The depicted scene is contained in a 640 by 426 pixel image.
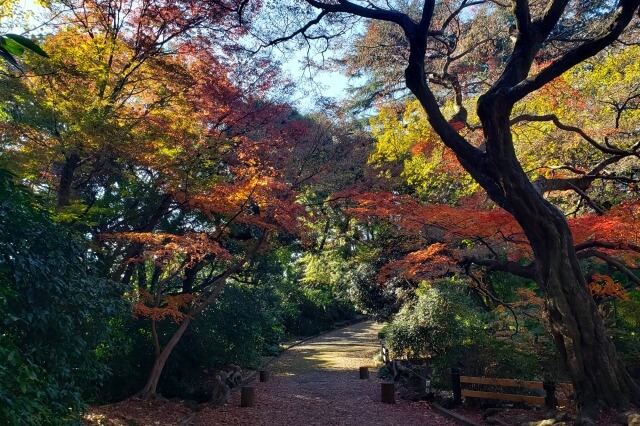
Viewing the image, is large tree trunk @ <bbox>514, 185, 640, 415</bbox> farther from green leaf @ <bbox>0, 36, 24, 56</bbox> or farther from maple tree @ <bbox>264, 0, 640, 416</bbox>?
green leaf @ <bbox>0, 36, 24, 56</bbox>

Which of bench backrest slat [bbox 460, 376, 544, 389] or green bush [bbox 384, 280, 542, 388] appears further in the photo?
green bush [bbox 384, 280, 542, 388]

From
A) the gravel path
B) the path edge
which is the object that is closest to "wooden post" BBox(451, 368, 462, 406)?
the path edge

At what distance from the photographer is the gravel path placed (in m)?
8.46

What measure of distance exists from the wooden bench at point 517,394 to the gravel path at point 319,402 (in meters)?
0.69

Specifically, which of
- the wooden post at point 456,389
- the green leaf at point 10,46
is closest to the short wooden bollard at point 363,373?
the wooden post at point 456,389

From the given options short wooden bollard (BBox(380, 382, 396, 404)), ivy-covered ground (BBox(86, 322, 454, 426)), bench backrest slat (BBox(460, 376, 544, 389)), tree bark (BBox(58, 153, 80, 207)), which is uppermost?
tree bark (BBox(58, 153, 80, 207))

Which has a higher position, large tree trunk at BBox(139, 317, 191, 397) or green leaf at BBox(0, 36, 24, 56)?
green leaf at BBox(0, 36, 24, 56)

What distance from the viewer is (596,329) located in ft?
20.1

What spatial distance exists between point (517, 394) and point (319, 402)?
4.15 m

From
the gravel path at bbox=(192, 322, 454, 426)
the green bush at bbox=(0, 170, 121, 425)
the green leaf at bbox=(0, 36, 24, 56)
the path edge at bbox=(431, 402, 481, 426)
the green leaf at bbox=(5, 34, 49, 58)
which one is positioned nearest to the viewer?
the green leaf at bbox=(5, 34, 49, 58)

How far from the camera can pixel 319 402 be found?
1017 cm

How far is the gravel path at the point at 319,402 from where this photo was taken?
27.8ft

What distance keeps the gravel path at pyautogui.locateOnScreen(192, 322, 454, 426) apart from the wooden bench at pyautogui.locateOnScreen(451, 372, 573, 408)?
2.28 feet

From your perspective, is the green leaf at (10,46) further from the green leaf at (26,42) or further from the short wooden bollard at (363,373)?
the short wooden bollard at (363,373)
